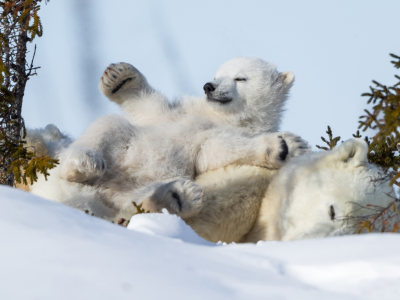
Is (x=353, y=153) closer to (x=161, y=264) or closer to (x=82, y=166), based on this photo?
(x=82, y=166)

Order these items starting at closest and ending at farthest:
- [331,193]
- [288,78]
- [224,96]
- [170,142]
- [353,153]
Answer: [331,193]
[353,153]
[170,142]
[224,96]
[288,78]

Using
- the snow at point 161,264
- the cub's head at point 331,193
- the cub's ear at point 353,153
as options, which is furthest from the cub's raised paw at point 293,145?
the snow at point 161,264

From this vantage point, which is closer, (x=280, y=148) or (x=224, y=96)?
(x=280, y=148)

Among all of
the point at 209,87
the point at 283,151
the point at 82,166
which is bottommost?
the point at 283,151

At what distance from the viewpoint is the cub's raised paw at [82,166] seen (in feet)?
11.5

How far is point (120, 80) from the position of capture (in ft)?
15.0

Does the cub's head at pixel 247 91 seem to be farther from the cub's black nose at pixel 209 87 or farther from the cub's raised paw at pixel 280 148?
the cub's raised paw at pixel 280 148

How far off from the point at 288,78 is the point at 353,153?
154cm

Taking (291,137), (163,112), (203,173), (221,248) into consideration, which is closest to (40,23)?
(163,112)

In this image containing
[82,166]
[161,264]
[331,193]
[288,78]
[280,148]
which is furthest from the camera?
[288,78]

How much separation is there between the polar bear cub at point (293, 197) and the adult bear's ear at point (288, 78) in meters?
1.16

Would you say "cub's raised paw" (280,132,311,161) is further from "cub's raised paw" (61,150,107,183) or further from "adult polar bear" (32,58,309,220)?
"cub's raised paw" (61,150,107,183)

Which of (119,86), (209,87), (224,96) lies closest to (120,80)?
(119,86)

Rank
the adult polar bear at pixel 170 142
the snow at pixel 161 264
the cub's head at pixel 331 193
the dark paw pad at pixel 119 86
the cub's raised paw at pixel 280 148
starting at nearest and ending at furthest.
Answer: the snow at pixel 161 264
the cub's head at pixel 331 193
the adult polar bear at pixel 170 142
the cub's raised paw at pixel 280 148
the dark paw pad at pixel 119 86
